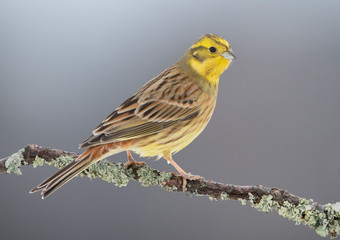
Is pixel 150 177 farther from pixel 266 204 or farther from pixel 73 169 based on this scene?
pixel 266 204

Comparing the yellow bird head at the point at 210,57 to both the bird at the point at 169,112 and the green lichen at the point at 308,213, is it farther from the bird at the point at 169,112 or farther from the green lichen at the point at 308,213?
the green lichen at the point at 308,213

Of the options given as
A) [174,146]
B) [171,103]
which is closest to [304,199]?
[174,146]

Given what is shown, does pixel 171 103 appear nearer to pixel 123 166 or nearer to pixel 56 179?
pixel 123 166

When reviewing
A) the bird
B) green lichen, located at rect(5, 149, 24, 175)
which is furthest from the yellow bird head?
green lichen, located at rect(5, 149, 24, 175)

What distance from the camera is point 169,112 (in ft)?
13.2

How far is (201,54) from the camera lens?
4195 mm

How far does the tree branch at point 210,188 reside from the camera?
2.79 m

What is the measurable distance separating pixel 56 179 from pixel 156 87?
1480 millimetres

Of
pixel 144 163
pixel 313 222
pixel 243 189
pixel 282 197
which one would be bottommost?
pixel 313 222

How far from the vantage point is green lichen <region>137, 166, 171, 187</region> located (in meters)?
3.45

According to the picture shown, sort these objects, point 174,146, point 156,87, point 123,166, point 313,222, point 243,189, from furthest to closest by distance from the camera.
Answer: point 156,87 → point 174,146 → point 123,166 → point 243,189 → point 313,222

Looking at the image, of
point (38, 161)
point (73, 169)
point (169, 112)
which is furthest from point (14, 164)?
point (169, 112)

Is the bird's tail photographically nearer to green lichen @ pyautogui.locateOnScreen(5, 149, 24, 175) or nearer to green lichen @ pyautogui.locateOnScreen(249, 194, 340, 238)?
green lichen @ pyautogui.locateOnScreen(5, 149, 24, 175)

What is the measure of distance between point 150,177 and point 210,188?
0.51 m
